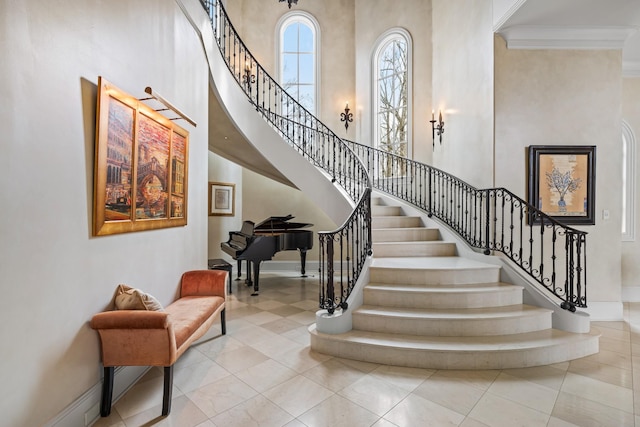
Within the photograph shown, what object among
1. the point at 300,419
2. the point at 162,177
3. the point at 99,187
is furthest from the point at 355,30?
the point at 300,419

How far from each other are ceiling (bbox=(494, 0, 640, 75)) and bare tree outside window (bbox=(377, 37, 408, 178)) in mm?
2848

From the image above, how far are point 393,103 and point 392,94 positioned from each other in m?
0.22

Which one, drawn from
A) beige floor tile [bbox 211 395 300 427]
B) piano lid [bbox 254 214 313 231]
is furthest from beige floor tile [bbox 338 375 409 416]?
piano lid [bbox 254 214 313 231]

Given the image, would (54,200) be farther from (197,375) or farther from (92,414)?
(197,375)

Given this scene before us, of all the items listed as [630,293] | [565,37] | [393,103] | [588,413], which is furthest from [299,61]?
[630,293]

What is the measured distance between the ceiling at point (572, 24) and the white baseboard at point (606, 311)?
3.58 metres

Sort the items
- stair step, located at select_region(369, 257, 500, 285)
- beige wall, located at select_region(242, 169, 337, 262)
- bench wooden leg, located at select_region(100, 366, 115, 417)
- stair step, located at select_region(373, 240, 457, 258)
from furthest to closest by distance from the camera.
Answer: beige wall, located at select_region(242, 169, 337, 262), stair step, located at select_region(373, 240, 457, 258), stair step, located at select_region(369, 257, 500, 285), bench wooden leg, located at select_region(100, 366, 115, 417)

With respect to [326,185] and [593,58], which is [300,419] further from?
[593,58]

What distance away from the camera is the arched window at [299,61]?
7.83 meters

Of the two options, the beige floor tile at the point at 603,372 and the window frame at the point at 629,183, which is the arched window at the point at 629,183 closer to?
the window frame at the point at 629,183

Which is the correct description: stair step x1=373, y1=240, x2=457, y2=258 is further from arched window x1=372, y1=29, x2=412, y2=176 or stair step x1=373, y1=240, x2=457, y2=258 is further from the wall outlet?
the wall outlet

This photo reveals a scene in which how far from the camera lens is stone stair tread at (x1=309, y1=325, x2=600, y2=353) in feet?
8.89

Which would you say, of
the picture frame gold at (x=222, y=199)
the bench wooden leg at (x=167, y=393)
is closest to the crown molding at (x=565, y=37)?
the bench wooden leg at (x=167, y=393)

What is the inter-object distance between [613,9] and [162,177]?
5.62m
